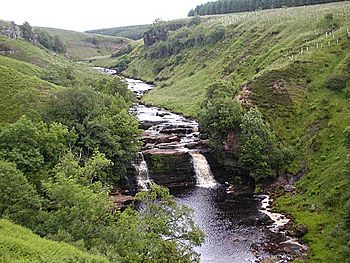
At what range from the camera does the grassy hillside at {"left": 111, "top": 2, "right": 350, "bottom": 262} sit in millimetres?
67000

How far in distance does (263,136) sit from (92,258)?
56192mm

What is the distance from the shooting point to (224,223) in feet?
220

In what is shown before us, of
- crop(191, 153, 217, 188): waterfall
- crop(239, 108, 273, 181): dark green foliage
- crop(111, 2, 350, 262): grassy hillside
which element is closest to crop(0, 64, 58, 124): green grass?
crop(191, 153, 217, 188): waterfall

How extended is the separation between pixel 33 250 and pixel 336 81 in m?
77.9

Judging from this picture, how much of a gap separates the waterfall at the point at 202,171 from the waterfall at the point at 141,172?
986 cm

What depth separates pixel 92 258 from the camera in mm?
32844

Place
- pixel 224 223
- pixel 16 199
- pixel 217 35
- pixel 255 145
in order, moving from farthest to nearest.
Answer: pixel 217 35 → pixel 255 145 → pixel 224 223 → pixel 16 199

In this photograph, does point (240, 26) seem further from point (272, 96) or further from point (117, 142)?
point (117, 142)

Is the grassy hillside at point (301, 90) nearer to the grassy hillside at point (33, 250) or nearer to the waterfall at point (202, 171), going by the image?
the waterfall at point (202, 171)

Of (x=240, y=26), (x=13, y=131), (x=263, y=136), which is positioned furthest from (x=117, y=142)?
(x=240, y=26)

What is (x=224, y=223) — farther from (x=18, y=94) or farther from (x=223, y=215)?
(x=18, y=94)

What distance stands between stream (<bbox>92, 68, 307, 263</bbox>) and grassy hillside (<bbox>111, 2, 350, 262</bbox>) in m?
3.89

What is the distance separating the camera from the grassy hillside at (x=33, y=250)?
30562 mm

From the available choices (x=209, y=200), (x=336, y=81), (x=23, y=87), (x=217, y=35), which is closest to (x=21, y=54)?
(x=23, y=87)
